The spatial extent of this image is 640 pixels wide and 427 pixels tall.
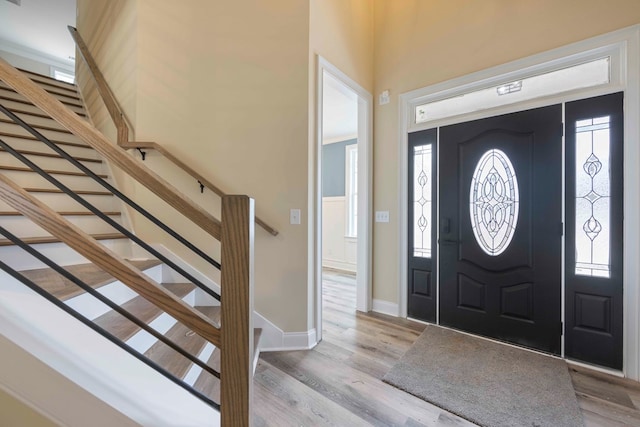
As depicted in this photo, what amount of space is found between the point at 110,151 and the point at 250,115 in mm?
1571

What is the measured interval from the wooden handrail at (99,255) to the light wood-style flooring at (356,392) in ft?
3.37

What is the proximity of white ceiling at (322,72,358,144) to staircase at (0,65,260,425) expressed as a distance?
232cm

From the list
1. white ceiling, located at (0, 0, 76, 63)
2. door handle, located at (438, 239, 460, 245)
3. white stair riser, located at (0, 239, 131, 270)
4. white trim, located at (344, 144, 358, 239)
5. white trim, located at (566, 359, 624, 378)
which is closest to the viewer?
white stair riser, located at (0, 239, 131, 270)

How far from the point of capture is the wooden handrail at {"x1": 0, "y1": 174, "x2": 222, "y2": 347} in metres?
0.71

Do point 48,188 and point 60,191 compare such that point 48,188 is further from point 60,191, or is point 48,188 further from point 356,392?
point 356,392

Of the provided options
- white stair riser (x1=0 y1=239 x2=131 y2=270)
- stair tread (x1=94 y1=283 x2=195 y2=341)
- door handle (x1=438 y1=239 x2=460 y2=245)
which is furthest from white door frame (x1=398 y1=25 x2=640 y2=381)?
white stair riser (x1=0 y1=239 x2=131 y2=270)

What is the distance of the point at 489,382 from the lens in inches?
69.9

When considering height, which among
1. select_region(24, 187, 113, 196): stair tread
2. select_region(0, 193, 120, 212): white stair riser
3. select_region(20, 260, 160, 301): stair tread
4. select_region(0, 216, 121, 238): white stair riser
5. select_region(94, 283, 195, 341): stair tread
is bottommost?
select_region(94, 283, 195, 341): stair tread

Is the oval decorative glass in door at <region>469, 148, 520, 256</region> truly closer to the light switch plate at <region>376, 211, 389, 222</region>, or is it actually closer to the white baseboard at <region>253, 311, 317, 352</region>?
the light switch plate at <region>376, 211, 389, 222</region>

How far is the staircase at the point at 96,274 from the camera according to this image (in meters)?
1.32

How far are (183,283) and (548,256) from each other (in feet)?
9.84

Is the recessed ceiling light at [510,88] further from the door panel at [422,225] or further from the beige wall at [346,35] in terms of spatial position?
the beige wall at [346,35]

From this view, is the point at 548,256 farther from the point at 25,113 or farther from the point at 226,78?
the point at 25,113

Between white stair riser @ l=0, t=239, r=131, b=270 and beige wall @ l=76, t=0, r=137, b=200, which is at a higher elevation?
beige wall @ l=76, t=0, r=137, b=200
